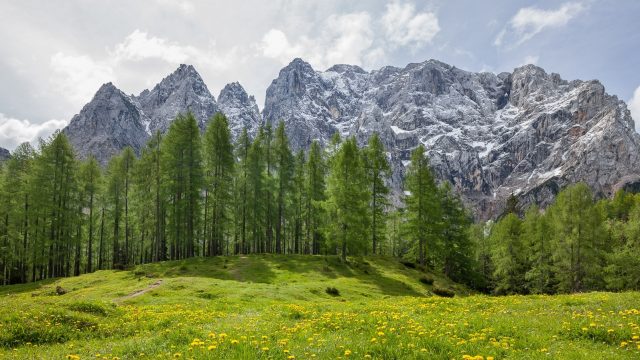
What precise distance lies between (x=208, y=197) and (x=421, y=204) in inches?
1148

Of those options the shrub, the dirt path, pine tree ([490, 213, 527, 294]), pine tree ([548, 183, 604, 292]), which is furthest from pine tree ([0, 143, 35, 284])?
pine tree ([490, 213, 527, 294])

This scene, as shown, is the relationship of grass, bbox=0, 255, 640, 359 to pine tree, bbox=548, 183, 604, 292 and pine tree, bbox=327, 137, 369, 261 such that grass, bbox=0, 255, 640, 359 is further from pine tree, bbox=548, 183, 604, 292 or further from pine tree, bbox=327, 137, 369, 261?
pine tree, bbox=548, 183, 604, 292

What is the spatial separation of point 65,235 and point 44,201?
18.4 ft

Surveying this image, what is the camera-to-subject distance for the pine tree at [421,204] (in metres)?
56.9

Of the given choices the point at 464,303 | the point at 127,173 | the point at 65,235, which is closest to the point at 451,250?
the point at 464,303

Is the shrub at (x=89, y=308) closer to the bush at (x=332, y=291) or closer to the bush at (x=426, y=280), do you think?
the bush at (x=332, y=291)

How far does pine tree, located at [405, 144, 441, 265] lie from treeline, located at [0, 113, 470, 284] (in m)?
0.14

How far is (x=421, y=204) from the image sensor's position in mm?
57062

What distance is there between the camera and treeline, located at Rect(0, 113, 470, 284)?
168 ft

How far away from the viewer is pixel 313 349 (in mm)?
9766

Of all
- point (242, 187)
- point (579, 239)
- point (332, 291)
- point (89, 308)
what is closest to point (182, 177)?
point (242, 187)

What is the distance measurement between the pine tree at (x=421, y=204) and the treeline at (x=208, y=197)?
14 centimetres

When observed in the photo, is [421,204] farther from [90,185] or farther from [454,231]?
[90,185]

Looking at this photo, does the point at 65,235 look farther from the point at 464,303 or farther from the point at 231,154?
the point at 464,303
